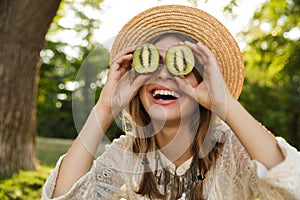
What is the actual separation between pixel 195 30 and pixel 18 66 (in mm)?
3969

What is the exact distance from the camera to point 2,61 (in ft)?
20.5

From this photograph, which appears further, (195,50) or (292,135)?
(292,135)

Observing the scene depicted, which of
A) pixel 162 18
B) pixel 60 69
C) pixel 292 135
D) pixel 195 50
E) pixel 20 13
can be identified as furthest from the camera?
pixel 60 69

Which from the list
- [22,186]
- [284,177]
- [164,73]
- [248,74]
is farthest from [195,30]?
[248,74]

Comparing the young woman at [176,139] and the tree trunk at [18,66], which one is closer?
the young woman at [176,139]

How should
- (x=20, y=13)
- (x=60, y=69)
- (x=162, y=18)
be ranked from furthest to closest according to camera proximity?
(x=60, y=69) < (x=20, y=13) < (x=162, y=18)

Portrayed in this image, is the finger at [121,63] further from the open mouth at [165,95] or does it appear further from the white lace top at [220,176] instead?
the white lace top at [220,176]

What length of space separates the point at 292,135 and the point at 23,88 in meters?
10.4

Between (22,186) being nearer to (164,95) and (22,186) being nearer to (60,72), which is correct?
(164,95)

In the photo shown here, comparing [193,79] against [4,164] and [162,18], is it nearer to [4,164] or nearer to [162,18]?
[162,18]

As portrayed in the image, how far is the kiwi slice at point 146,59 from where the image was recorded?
8.32 feet

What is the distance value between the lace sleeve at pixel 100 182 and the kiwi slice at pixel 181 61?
657 mm

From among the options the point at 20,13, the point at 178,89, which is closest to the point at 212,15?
the point at 178,89

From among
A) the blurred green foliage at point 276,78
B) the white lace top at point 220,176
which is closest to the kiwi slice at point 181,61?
the white lace top at point 220,176
